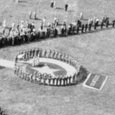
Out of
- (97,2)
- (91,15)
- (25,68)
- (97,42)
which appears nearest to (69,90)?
(25,68)

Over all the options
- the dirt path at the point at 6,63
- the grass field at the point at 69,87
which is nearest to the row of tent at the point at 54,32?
the grass field at the point at 69,87

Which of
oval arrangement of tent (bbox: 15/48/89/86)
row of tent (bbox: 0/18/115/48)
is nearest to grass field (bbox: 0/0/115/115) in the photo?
oval arrangement of tent (bbox: 15/48/89/86)

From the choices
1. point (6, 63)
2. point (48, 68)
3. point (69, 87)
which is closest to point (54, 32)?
point (48, 68)

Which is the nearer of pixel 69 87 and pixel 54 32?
pixel 69 87

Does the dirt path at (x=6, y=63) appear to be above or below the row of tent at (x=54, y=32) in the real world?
below

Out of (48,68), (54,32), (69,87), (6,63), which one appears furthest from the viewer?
(54,32)

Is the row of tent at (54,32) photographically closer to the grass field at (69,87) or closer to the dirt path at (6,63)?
the grass field at (69,87)

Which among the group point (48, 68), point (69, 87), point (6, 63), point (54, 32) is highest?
point (54, 32)

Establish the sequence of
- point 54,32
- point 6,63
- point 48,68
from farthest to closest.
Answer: point 54,32 < point 6,63 < point 48,68

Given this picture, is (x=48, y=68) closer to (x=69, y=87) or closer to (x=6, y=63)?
(x=69, y=87)

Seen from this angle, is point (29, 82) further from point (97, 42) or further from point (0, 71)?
point (97, 42)
